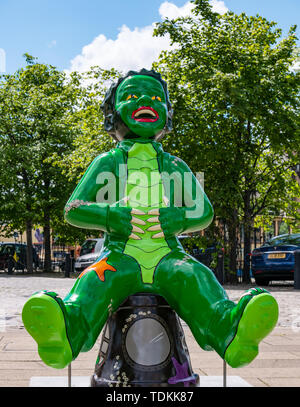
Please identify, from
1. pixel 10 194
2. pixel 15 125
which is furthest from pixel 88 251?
pixel 15 125

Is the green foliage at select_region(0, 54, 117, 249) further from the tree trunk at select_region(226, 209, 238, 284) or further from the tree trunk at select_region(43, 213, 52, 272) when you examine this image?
the tree trunk at select_region(226, 209, 238, 284)

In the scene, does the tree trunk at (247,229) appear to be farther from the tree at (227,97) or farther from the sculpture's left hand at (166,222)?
the sculpture's left hand at (166,222)

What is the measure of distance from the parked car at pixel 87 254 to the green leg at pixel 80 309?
1486 cm

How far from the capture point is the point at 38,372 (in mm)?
4336

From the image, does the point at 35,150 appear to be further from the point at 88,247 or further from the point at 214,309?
the point at 214,309

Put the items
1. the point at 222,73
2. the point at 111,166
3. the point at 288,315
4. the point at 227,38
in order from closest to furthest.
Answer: the point at 111,166 → the point at 288,315 → the point at 222,73 → the point at 227,38

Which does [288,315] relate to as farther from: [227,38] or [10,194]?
[10,194]

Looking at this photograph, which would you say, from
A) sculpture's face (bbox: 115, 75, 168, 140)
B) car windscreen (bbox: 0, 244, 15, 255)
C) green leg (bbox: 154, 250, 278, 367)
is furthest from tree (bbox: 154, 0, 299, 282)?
car windscreen (bbox: 0, 244, 15, 255)

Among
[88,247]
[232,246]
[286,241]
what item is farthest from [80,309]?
[88,247]

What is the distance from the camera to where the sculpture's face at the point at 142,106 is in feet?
10.7

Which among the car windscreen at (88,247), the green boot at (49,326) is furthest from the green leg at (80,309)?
the car windscreen at (88,247)

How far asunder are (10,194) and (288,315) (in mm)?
16226

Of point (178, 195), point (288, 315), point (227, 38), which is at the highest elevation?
point (227, 38)

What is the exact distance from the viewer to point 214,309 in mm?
2621
